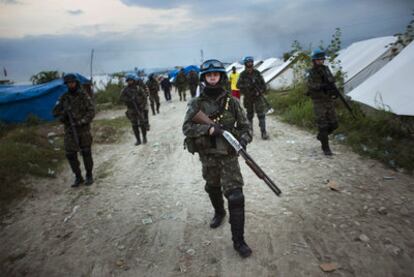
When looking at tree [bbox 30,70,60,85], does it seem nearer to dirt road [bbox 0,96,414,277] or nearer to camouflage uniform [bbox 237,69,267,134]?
dirt road [bbox 0,96,414,277]

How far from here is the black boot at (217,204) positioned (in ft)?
10.6

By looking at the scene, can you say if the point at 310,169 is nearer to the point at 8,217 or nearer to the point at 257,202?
the point at 257,202

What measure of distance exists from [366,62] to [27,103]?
12204 millimetres

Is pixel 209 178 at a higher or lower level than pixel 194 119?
lower

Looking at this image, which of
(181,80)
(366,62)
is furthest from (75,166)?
(181,80)

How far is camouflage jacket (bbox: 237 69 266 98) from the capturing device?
6.62 m

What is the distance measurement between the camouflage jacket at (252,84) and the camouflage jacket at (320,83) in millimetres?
1570

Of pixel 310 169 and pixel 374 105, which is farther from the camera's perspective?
pixel 374 105

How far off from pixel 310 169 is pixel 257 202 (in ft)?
4.82

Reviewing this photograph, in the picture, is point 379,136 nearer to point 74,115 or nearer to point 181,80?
point 74,115

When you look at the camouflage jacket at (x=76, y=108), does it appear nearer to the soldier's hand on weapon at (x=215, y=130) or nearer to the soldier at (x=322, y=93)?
the soldier's hand on weapon at (x=215, y=130)

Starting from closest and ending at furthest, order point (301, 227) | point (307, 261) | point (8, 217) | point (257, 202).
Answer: point (307, 261) → point (301, 227) → point (257, 202) → point (8, 217)

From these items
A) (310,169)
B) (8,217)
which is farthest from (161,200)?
(310,169)

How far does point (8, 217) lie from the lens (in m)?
4.14
